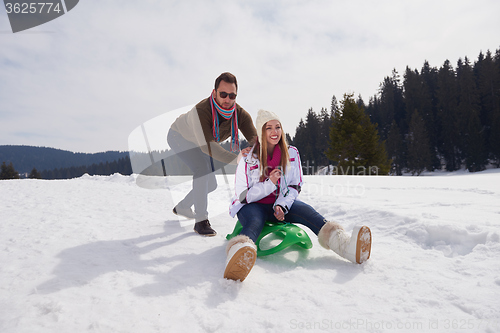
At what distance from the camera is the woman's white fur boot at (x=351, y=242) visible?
7.39 ft

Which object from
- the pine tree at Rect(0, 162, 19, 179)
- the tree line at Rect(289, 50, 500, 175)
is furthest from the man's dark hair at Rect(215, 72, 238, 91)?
the pine tree at Rect(0, 162, 19, 179)

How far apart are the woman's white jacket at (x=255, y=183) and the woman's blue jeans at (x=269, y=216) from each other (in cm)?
9

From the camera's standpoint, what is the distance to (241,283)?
6.60 feet

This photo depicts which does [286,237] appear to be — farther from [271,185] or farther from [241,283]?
[241,283]

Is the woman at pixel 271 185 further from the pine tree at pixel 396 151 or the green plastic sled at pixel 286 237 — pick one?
the pine tree at pixel 396 151

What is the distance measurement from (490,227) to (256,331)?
8.52 feet

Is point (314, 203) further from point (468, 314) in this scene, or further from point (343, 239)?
point (468, 314)

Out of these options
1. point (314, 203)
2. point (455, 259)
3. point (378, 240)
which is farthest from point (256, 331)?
point (314, 203)

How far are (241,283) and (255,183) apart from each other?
118cm

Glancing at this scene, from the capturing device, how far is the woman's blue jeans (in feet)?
8.50

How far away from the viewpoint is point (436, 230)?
109 inches

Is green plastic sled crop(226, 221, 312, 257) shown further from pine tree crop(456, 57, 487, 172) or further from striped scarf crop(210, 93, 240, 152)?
pine tree crop(456, 57, 487, 172)

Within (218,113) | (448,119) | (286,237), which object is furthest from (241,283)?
(448,119)

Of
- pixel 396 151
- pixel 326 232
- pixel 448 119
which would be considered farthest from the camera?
pixel 396 151
